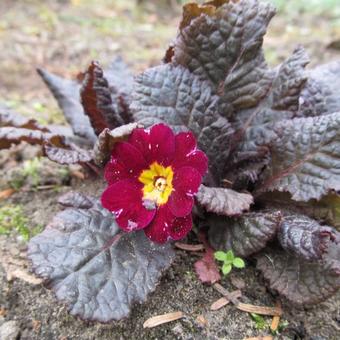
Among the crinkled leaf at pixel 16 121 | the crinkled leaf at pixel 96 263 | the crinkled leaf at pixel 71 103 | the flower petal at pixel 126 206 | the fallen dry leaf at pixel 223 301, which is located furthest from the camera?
the crinkled leaf at pixel 71 103

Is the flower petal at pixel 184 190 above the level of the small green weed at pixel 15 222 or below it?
above

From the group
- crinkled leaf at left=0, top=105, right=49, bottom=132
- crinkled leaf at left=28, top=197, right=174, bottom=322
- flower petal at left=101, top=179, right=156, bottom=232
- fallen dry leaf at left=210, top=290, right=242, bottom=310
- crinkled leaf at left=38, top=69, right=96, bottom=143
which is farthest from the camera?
crinkled leaf at left=38, top=69, right=96, bottom=143

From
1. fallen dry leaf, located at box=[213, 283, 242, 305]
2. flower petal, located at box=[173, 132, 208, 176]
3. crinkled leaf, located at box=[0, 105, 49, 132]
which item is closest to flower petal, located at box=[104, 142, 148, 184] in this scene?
flower petal, located at box=[173, 132, 208, 176]

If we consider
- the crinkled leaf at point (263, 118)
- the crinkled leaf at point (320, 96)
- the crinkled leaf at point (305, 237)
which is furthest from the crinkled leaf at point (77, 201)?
the crinkled leaf at point (320, 96)

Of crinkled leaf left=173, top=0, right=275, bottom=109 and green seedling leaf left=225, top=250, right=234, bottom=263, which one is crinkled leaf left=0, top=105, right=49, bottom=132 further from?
green seedling leaf left=225, top=250, right=234, bottom=263

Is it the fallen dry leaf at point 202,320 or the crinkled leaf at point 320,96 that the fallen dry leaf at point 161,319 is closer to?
the fallen dry leaf at point 202,320

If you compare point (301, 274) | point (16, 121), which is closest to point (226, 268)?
point (301, 274)
